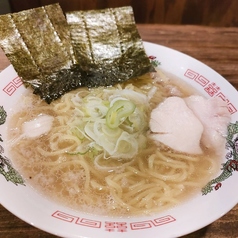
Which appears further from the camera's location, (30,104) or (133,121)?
(30,104)

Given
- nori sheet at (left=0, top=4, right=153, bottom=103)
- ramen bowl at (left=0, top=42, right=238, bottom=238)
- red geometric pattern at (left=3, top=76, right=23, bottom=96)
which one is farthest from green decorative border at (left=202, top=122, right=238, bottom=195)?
red geometric pattern at (left=3, top=76, right=23, bottom=96)

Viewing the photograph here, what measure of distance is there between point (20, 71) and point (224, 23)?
2307 mm

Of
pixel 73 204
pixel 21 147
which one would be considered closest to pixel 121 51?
pixel 21 147

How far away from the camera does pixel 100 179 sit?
1.74 metres

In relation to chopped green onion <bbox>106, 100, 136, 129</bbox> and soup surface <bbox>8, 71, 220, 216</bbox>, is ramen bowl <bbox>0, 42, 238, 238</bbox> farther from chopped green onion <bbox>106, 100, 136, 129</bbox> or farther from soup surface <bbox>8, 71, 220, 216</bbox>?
chopped green onion <bbox>106, 100, 136, 129</bbox>

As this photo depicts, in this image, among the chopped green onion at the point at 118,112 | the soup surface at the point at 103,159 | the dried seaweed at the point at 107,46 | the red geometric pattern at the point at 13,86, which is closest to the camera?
the soup surface at the point at 103,159

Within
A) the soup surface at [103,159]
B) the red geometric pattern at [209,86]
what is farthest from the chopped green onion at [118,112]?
the red geometric pattern at [209,86]

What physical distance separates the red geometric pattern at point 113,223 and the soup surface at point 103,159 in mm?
104

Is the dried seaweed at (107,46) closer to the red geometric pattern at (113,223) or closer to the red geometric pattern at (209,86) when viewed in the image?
the red geometric pattern at (209,86)

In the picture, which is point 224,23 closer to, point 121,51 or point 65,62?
point 121,51

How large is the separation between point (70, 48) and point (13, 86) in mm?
514

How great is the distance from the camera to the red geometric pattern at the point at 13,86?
2060mm

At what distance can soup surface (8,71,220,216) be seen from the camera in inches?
64.1

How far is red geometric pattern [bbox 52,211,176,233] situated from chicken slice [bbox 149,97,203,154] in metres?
0.57
